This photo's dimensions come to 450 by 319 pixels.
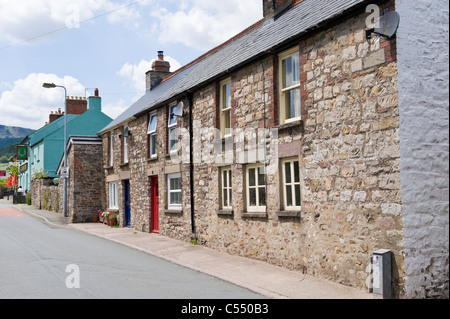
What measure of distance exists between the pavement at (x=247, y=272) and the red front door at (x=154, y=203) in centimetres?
197

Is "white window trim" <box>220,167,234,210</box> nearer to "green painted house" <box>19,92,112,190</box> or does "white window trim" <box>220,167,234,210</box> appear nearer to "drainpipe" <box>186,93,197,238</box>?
"drainpipe" <box>186,93,197,238</box>

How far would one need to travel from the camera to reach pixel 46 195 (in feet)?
106

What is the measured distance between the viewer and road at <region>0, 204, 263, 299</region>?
7.39m

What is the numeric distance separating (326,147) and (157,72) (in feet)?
58.4

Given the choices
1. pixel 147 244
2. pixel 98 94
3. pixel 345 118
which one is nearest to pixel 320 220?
pixel 345 118

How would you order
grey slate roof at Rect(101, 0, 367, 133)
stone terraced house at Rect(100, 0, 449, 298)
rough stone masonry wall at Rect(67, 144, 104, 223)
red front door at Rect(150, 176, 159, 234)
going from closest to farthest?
stone terraced house at Rect(100, 0, 449, 298), grey slate roof at Rect(101, 0, 367, 133), red front door at Rect(150, 176, 159, 234), rough stone masonry wall at Rect(67, 144, 104, 223)

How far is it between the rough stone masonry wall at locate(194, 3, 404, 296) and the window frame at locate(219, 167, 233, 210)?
1625 mm

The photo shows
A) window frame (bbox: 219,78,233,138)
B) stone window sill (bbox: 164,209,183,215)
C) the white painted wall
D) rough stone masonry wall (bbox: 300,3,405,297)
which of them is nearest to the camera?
the white painted wall

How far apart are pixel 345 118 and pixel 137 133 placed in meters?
11.9

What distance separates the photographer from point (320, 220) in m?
8.91

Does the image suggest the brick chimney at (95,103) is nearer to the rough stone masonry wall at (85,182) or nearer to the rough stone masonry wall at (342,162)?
the rough stone masonry wall at (85,182)

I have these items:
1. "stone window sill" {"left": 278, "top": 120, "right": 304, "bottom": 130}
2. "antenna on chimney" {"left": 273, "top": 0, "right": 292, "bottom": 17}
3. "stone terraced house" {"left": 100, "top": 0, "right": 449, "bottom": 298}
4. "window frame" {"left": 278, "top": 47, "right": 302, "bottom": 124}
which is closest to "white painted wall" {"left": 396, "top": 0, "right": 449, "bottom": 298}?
"stone terraced house" {"left": 100, "top": 0, "right": 449, "bottom": 298}

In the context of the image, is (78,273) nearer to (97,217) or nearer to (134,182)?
(134,182)
